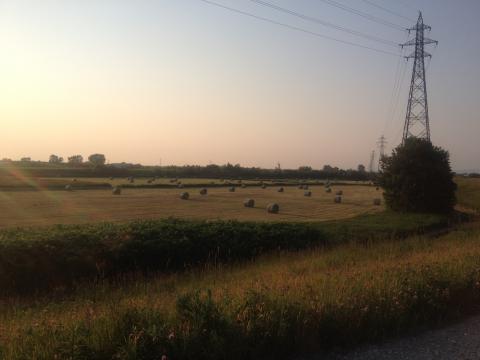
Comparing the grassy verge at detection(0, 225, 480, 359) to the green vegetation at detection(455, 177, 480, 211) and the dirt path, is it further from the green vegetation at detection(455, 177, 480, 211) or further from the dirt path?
the green vegetation at detection(455, 177, 480, 211)

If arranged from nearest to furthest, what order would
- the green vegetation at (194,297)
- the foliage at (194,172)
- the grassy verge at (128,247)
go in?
the green vegetation at (194,297) → the grassy verge at (128,247) → the foliage at (194,172)

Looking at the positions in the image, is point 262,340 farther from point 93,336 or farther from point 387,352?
point 93,336

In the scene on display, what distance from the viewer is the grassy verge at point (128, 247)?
36.6ft

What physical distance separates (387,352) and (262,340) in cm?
145

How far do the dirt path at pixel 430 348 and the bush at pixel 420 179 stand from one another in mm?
24310

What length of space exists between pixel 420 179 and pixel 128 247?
2157cm

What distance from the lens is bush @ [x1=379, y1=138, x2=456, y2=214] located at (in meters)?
29.1

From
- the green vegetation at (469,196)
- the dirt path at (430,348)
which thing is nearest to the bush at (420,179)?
the green vegetation at (469,196)

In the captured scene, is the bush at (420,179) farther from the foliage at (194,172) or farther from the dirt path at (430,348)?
the foliage at (194,172)

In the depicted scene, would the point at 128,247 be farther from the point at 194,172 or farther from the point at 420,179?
the point at 194,172

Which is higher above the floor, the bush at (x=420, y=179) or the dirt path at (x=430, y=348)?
the bush at (x=420, y=179)

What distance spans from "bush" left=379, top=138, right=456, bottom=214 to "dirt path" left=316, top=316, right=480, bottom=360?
24310 millimetres

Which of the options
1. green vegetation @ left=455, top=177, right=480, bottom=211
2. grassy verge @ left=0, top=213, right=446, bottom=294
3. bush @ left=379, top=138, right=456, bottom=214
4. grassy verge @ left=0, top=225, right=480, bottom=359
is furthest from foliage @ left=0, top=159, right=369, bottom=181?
grassy verge @ left=0, top=225, right=480, bottom=359

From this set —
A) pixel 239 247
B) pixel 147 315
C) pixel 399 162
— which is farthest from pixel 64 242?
pixel 399 162
